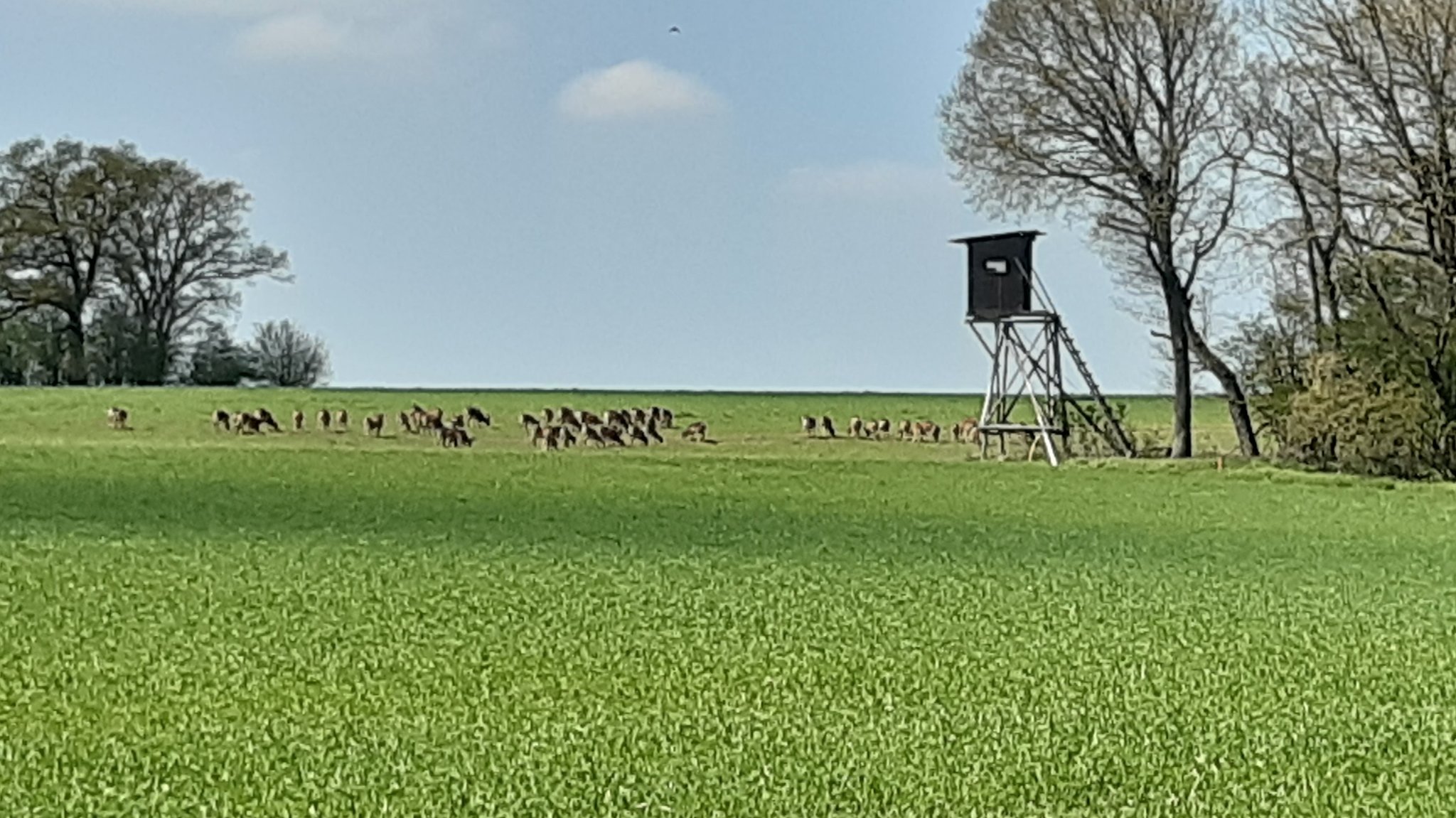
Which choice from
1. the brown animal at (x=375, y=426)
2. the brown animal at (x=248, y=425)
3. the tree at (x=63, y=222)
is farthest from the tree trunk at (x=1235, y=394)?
the tree at (x=63, y=222)

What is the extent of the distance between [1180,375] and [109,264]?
43.0 metres

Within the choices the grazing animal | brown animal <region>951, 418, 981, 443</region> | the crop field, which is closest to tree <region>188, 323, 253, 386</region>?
the grazing animal

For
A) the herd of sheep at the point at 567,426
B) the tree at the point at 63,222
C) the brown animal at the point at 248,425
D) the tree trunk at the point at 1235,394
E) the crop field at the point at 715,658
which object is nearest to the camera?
the crop field at the point at 715,658

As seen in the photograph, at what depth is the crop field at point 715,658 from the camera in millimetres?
7777

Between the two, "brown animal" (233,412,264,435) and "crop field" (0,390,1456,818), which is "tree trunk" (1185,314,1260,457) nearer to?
"crop field" (0,390,1456,818)

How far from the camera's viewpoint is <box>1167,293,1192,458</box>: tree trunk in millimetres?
38969

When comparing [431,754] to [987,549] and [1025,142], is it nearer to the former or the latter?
[987,549]

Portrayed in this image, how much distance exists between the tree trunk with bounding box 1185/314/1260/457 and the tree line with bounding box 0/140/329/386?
41314 mm

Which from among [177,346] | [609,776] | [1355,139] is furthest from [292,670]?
[177,346]

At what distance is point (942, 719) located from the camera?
9.27 meters

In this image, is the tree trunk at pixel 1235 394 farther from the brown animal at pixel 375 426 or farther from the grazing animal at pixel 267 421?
the grazing animal at pixel 267 421

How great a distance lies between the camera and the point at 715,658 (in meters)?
11.3

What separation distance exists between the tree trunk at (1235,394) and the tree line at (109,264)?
4131 cm

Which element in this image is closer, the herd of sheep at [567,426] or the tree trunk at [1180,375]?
the tree trunk at [1180,375]
